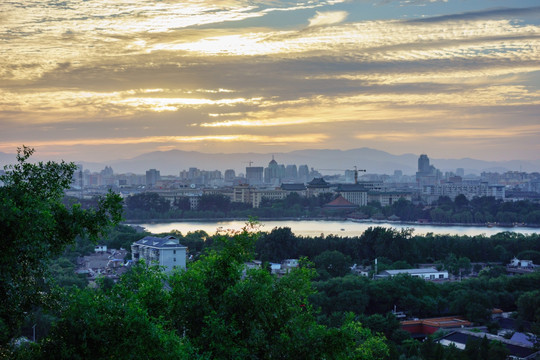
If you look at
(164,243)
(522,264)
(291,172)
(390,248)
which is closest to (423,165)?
(291,172)

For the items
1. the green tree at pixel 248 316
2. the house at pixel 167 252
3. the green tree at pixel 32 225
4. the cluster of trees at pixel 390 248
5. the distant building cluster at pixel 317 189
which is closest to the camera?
the green tree at pixel 32 225

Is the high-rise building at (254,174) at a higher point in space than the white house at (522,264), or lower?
higher

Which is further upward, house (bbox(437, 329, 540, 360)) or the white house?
the white house

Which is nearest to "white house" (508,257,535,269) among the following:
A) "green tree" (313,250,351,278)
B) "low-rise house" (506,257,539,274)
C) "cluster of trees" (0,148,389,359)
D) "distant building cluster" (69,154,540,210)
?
"low-rise house" (506,257,539,274)

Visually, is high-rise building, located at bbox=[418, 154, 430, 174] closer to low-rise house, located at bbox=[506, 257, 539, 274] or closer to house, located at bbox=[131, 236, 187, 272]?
low-rise house, located at bbox=[506, 257, 539, 274]

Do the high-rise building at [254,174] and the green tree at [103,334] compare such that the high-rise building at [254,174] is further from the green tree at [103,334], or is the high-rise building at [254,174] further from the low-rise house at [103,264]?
the green tree at [103,334]

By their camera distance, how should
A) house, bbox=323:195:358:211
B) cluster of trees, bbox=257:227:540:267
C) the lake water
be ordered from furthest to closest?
house, bbox=323:195:358:211
the lake water
cluster of trees, bbox=257:227:540:267

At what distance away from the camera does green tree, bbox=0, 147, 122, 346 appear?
2.41 m

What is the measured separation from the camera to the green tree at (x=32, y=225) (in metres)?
2.41

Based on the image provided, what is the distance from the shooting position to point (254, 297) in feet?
10.1

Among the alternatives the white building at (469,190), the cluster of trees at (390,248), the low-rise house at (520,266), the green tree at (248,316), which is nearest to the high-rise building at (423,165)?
the white building at (469,190)

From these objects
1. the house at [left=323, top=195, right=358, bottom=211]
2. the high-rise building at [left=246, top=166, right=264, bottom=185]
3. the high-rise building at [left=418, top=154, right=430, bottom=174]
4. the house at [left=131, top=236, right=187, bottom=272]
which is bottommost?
the house at [left=131, top=236, right=187, bottom=272]

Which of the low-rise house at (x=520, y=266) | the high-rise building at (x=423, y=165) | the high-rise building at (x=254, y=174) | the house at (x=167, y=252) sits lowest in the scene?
the low-rise house at (x=520, y=266)

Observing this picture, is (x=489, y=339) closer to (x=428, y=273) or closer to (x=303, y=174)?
(x=428, y=273)
